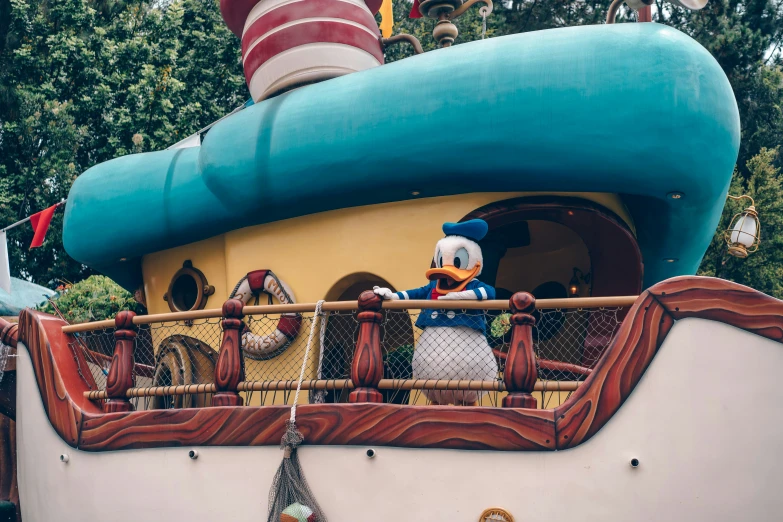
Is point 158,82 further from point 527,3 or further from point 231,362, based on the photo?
point 231,362

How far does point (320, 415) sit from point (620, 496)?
1.62m

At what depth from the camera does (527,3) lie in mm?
21609

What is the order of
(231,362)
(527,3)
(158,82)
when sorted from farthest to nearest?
(527,3)
(158,82)
(231,362)

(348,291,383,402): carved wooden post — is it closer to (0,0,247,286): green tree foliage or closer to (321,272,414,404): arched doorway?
(321,272,414,404): arched doorway

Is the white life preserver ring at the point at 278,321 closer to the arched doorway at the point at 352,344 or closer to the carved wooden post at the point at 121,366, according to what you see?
the arched doorway at the point at 352,344

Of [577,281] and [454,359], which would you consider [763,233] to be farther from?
[454,359]

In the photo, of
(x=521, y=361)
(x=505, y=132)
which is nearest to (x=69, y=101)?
(x=505, y=132)

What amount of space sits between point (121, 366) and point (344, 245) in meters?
1.93

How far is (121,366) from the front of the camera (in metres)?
5.45

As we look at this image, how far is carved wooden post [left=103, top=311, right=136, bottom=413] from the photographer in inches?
214

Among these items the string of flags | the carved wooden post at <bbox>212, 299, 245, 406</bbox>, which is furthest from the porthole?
the string of flags

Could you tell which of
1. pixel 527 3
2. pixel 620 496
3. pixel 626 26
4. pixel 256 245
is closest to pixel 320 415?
pixel 620 496

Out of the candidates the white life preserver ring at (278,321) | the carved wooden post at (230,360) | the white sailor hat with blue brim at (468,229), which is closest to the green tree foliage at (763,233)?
the white life preserver ring at (278,321)

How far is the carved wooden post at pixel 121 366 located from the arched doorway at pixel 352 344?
1.36 meters
